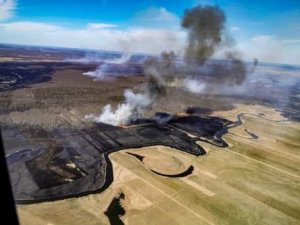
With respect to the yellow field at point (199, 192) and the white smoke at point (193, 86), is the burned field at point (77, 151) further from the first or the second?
the white smoke at point (193, 86)

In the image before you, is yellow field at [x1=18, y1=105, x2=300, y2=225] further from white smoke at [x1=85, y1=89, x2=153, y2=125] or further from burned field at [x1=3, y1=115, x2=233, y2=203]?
white smoke at [x1=85, y1=89, x2=153, y2=125]

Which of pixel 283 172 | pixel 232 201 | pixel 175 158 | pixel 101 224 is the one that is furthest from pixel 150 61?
pixel 101 224

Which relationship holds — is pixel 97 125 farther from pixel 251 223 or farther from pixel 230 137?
pixel 251 223

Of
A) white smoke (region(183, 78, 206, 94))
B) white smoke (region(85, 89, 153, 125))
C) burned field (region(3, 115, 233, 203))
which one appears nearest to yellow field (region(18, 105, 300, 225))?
burned field (region(3, 115, 233, 203))

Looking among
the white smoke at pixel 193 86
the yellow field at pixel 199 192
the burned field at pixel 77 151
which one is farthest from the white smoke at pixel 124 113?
the white smoke at pixel 193 86

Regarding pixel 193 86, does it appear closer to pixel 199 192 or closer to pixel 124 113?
pixel 124 113
